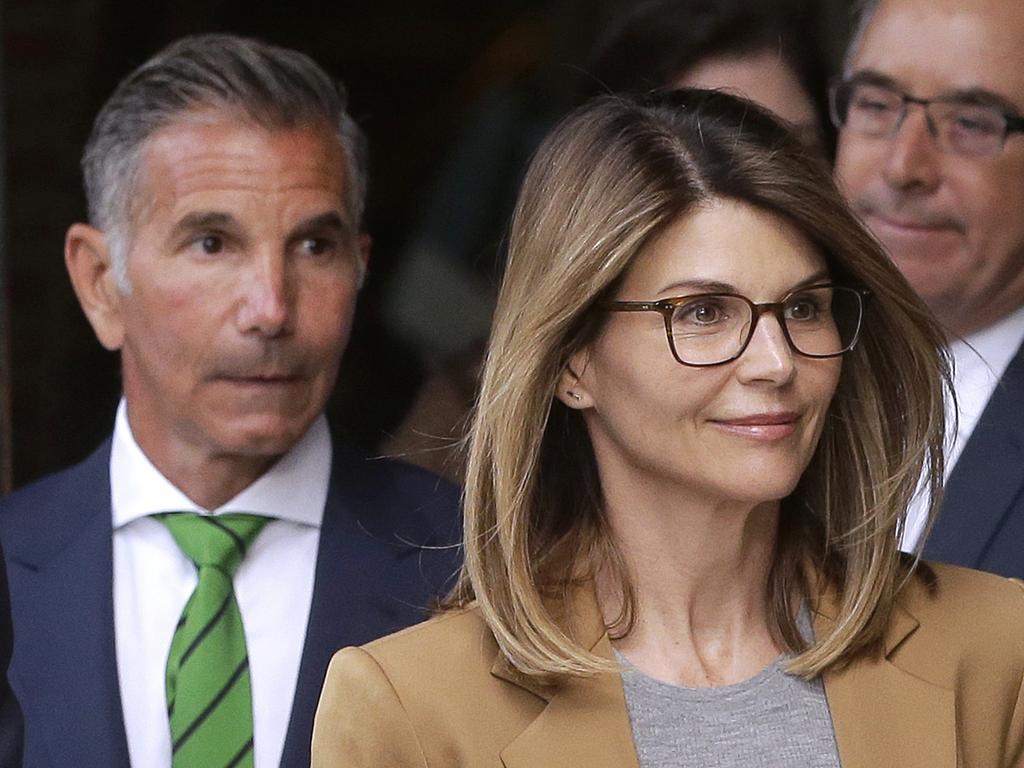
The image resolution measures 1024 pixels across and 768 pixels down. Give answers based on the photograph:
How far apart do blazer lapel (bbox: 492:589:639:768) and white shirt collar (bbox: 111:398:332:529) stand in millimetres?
694

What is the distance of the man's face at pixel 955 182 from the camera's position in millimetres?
3291

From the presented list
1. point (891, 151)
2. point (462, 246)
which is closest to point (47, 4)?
point (462, 246)

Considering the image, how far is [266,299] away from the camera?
9.33ft

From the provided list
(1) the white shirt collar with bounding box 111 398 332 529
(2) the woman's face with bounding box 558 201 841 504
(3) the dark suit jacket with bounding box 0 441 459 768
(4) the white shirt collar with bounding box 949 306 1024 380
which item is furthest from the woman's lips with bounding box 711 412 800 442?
(4) the white shirt collar with bounding box 949 306 1024 380

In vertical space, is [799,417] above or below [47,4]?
above

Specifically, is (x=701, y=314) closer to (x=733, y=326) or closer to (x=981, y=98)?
(x=733, y=326)

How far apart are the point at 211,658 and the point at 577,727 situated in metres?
0.69

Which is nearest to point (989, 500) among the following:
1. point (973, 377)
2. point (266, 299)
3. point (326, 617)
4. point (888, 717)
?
point (973, 377)

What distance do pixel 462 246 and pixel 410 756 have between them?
3.30 meters

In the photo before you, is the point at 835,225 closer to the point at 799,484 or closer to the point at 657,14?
the point at 799,484

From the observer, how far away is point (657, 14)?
3.70 m

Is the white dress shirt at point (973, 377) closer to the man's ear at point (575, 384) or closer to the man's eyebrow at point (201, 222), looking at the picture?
A: the man's ear at point (575, 384)

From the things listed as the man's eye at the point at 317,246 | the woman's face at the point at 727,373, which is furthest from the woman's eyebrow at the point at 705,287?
the man's eye at the point at 317,246

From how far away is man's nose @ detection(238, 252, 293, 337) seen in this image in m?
2.84
